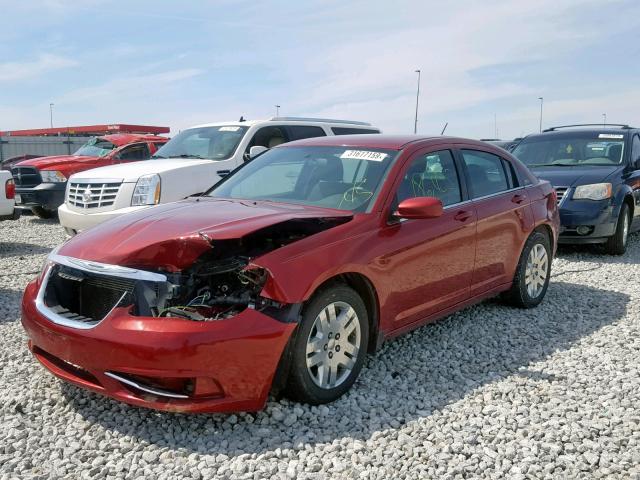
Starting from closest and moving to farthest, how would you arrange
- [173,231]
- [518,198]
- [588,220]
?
[173,231], [518,198], [588,220]

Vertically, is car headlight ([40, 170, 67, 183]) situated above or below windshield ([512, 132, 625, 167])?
below

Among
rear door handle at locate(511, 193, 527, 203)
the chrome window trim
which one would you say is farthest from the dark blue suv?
the chrome window trim

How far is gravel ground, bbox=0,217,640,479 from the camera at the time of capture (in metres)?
3.09

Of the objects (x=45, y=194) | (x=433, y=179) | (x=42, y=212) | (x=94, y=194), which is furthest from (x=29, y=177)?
(x=433, y=179)

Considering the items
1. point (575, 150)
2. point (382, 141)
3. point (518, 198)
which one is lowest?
point (518, 198)

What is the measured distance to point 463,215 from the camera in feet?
16.0

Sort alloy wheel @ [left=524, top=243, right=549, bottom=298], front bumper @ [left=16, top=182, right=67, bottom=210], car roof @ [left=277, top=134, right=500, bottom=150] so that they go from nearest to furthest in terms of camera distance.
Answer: car roof @ [left=277, top=134, right=500, bottom=150] < alloy wheel @ [left=524, top=243, right=549, bottom=298] < front bumper @ [left=16, top=182, right=67, bottom=210]

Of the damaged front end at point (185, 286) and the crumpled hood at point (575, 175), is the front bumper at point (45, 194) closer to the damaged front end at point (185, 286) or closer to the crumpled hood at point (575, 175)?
the crumpled hood at point (575, 175)

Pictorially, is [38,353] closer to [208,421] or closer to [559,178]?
[208,421]

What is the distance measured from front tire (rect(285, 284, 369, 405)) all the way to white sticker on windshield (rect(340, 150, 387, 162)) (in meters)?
1.18

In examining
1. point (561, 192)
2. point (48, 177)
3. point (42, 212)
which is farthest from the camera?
point (42, 212)

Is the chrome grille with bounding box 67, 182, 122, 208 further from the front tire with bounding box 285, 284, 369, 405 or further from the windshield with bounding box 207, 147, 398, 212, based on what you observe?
the front tire with bounding box 285, 284, 369, 405

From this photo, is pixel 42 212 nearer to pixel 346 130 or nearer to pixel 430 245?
pixel 346 130

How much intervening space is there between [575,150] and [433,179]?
5.75 m
